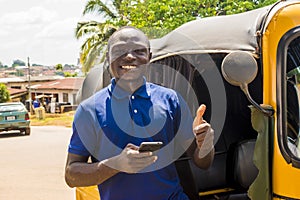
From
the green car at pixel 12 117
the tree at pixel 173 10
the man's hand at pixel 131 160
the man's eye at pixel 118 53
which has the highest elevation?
the tree at pixel 173 10

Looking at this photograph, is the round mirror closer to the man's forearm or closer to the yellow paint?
the yellow paint

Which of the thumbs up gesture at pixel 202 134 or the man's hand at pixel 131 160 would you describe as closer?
the man's hand at pixel 131 160

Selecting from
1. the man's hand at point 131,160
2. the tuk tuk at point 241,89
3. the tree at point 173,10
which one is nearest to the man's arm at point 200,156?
the tuk tuk at point 241,89

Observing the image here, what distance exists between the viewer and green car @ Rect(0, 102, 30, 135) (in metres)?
17.2

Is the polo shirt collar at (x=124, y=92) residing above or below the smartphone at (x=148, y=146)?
above

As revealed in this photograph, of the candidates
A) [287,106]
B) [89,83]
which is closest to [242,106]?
[89,83]

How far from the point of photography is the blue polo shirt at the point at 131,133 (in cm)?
233

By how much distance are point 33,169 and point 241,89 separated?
8346 mm

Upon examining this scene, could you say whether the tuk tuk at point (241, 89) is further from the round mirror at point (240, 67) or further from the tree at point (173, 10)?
the tree at point (173, 10)

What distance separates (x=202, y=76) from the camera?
396cm

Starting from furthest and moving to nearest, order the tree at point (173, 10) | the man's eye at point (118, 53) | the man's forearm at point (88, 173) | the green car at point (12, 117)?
the green car at point (12, 117) → the tree at point (173, 10) → the man's eye at point (118, 53) → the man's forearm at point (88, 173)

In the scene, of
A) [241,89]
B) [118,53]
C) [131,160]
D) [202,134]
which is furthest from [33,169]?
[131,160]

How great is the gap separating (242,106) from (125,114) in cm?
199

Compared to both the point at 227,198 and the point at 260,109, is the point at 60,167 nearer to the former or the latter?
the point at 227,198
